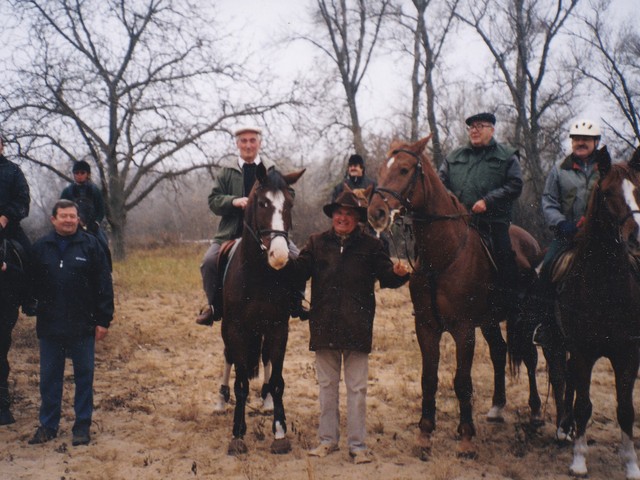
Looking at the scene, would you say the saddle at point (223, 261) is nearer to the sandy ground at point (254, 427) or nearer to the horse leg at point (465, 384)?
the sandy ground at point (254, 427)

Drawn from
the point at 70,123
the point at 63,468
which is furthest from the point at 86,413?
the point at 70,123

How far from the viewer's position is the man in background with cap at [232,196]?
5.82m

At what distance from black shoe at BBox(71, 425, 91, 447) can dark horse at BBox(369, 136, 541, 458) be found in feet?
10.5

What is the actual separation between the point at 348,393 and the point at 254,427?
1.41 m

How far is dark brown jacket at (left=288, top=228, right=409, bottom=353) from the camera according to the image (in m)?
4.95

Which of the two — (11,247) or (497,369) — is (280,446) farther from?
(11,247)

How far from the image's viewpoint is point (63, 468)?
4.90 meters

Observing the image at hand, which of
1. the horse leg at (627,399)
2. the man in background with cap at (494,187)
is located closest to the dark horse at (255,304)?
the man in background with cap at (494,187)

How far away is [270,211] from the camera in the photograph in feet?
15.9

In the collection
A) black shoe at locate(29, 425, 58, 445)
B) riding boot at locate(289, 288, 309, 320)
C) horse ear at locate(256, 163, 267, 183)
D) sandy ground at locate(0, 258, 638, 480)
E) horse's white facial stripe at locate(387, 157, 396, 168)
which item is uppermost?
horse's white facial stripe at locate(387, 157, 396, 168)

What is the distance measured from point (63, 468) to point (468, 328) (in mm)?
3759

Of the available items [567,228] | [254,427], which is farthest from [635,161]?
[254,427]

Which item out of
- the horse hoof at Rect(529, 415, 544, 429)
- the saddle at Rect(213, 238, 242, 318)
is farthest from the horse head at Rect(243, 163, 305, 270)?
the horse hoof at Rect(529, 415, 544, 429)

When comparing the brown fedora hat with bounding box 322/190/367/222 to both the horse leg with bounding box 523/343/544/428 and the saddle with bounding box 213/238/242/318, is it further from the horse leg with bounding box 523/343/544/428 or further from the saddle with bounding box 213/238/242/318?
the horse leg with bounding box 523/343/544/428
